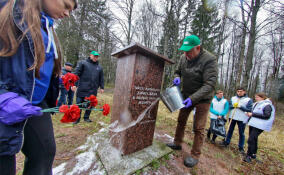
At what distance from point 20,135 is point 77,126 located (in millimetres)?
2831

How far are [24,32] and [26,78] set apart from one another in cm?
27

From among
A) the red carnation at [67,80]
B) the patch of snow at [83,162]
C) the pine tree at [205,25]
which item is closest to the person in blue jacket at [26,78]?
the red carnation at [67,80]

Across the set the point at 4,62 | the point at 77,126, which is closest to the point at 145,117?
the point at 4,62

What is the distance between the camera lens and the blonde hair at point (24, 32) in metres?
0.70

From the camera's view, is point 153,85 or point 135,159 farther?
point 153,85

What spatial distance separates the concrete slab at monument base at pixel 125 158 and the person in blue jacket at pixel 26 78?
2.95 ft

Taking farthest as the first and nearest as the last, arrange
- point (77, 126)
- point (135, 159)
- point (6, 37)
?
point (77, 126) < point (135, 159) < point (6, 37)

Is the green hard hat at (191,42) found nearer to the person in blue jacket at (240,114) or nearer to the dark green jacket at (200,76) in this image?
the dark green jacket at (200,76)

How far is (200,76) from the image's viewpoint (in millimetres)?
2086

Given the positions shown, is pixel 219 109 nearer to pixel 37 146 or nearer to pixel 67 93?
pixel 37 146

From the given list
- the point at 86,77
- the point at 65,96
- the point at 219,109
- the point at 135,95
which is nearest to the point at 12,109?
the point at 135,95

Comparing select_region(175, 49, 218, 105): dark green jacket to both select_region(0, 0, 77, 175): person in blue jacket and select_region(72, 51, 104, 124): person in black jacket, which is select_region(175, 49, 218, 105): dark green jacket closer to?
select_region(0, 0, 77, 175): person in blue jacket

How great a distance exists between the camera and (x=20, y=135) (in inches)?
29.3

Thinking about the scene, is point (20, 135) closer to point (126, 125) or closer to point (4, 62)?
point (4, 62)
